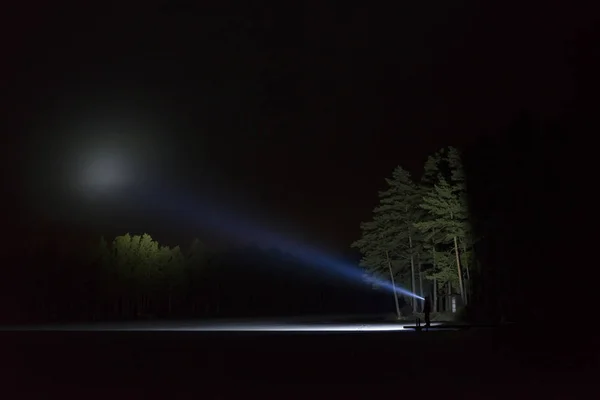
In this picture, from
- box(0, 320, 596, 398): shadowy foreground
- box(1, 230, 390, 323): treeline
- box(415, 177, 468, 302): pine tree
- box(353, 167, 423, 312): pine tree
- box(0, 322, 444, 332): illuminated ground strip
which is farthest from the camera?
box(1, 230, 390, 323): treeline

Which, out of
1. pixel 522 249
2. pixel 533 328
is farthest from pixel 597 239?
pixel 522 249

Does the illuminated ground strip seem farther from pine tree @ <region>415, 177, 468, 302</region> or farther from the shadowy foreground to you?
the shadowy foreground

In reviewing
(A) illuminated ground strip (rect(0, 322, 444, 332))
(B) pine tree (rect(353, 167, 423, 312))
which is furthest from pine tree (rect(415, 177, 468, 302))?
(A) illuminated ground strip (rect(0, 322, 444, 332))

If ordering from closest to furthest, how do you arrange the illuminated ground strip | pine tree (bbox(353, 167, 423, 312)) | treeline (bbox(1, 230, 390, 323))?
the illuminated ground strip
pine tree (bbox(353, 167, 423, 312))
treeline (bbox(1, 230, 390, 323))

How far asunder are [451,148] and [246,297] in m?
75.9

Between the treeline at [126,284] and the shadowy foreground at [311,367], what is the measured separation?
50865mm

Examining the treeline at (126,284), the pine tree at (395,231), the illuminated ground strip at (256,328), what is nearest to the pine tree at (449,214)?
the pine tree at (395,231)

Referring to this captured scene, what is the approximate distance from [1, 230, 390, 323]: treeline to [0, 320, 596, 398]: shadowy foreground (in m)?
50.9

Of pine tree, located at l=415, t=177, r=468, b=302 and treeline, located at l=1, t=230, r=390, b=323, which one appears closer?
pine tree, located at l=415, t=177, r=468, b=302

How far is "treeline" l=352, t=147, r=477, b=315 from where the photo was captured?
4797cm

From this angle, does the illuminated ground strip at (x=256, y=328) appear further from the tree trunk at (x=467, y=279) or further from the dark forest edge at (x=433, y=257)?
the tree trunk at (x=467, y=279)

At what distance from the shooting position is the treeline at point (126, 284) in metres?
81.8

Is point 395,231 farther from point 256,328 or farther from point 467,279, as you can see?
point 256,328

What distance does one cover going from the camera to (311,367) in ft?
47.7
